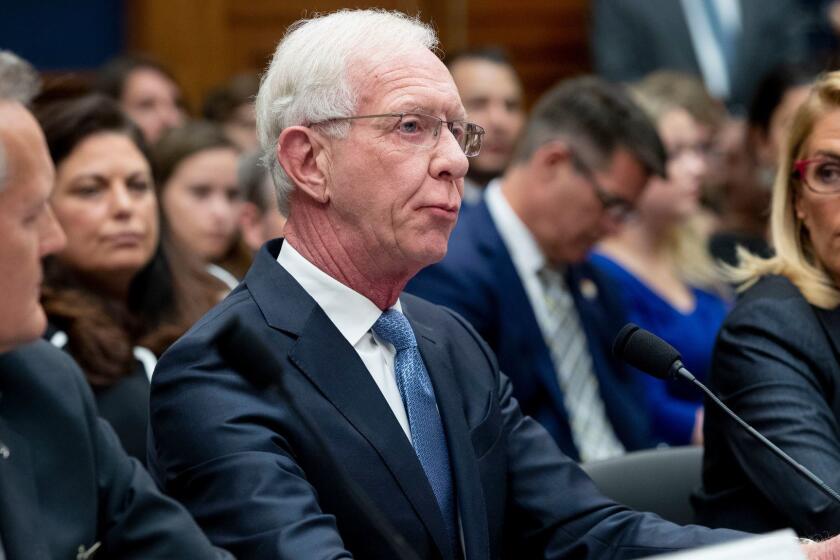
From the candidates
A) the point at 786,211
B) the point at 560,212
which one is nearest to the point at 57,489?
the point at 786,211

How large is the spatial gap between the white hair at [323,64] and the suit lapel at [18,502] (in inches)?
24.0

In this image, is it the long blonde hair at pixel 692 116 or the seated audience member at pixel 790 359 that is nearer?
the seated audience member at pixel 790 359

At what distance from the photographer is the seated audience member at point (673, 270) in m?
3.77

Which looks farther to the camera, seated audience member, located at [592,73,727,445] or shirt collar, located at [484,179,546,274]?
seated audience member, located at [592,73,727,445]

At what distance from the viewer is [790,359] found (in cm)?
219

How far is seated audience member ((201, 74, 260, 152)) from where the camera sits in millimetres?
4973

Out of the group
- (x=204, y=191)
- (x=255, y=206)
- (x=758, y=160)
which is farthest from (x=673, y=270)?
(x=204, y=191)

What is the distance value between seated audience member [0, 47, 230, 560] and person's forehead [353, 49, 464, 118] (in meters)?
0.49

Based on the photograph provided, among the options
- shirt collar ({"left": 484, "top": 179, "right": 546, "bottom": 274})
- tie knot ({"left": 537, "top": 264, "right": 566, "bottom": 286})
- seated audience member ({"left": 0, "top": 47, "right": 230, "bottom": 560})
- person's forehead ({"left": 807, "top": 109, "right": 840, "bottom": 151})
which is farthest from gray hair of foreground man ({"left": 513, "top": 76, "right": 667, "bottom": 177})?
seated audience member ({"left": 0, "top": 47, "right": 230, "bottom": 560})

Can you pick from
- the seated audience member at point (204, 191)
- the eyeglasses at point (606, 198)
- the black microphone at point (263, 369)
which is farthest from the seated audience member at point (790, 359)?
the seated audience member at point (204, 191)

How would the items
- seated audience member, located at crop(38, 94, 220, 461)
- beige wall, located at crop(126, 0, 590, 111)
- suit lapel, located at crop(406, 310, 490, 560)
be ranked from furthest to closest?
1. beige wall, located at crop(126, 0, 590, 111)
2. seated audience member, located at crop(38, 94, 220, 461)
3. suit lapel, located at crop(406, 310, 490, 560)

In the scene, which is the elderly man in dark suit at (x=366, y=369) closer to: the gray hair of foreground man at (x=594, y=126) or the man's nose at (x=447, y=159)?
the man's nose at (x=447, y=159)

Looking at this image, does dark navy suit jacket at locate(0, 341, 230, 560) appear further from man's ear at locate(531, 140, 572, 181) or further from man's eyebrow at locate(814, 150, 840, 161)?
man's ear at locate(531, 140, 572, 181)

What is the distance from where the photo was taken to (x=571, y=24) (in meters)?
6.49
